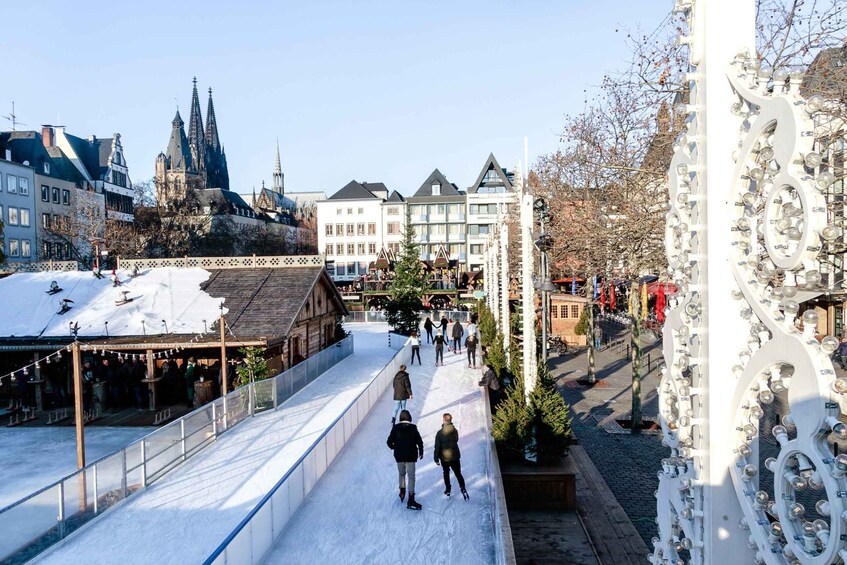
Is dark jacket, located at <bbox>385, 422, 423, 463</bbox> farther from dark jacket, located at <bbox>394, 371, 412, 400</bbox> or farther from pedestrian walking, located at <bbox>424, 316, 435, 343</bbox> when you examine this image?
pedestrian walking, located at <bbox>424, 316, 435, 343</bbox>

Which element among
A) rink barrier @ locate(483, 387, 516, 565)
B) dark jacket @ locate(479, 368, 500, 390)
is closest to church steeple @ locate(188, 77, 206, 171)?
dark jacket @ locate(479, 368, 500, 390)

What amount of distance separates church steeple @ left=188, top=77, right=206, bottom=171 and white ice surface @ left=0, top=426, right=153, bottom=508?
125533mm

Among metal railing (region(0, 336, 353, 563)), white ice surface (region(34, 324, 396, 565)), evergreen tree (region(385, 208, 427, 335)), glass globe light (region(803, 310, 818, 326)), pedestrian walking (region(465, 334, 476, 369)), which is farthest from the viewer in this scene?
evergreen tree (region(385, 208, 427, 335))

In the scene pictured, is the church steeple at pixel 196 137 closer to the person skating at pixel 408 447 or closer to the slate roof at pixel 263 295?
the slate roof at pixel 263 295

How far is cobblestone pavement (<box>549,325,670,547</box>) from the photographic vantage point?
12812mm

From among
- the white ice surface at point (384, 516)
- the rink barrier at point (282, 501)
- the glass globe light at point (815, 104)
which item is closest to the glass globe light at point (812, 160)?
the glass globe light at point (815, 104)

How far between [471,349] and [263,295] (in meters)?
8.11

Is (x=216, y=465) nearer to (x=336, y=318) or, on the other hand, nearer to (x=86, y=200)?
(x=336, y=318)

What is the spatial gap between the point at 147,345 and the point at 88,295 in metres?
5.62

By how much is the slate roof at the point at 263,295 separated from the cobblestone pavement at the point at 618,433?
9632 millimetres

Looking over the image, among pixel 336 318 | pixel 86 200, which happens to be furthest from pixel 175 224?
pixel 336 318

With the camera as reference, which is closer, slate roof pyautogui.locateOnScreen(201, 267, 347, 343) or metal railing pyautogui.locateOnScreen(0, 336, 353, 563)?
metal railing pyautogui.locateOnScreen(0, 336, 353, 563)

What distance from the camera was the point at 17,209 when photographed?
2180 inches

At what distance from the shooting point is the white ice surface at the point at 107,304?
824 inches
